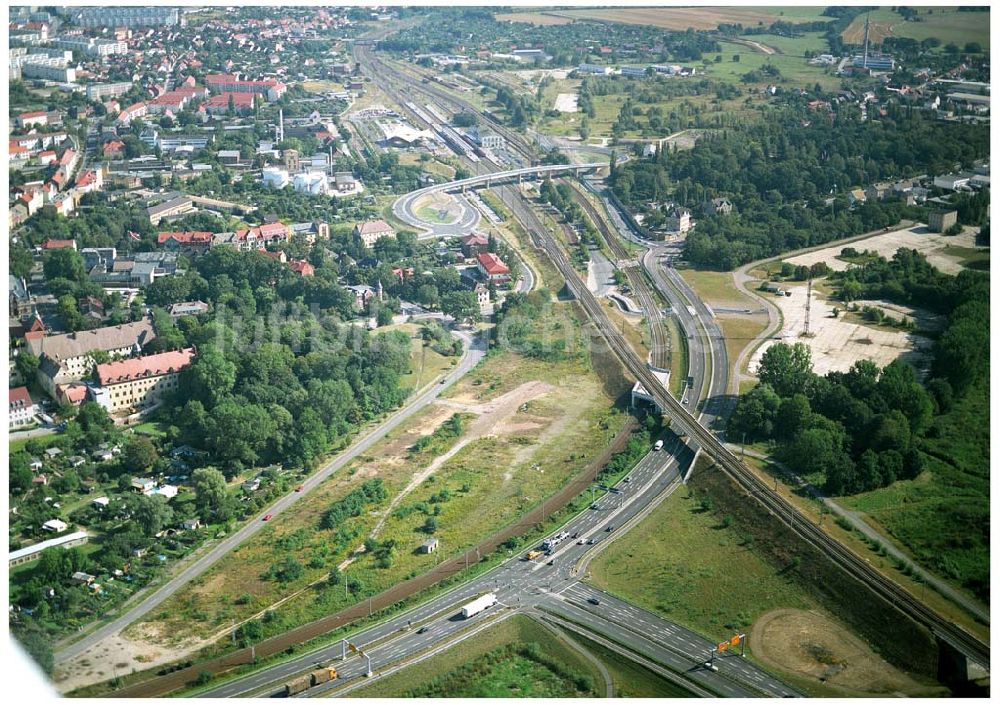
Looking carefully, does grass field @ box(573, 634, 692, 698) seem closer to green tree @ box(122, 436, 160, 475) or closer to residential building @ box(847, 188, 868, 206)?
green tree @ box(122, 436, 160, 475)

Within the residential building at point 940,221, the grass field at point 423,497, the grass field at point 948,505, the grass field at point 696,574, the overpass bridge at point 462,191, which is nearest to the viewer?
the grass field at point 696,574

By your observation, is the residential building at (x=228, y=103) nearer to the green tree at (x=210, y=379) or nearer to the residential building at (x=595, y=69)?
the residential building at (x=595, y=69)

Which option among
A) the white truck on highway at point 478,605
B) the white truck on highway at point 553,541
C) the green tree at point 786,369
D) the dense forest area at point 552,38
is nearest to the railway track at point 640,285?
the green tree at point 786,369

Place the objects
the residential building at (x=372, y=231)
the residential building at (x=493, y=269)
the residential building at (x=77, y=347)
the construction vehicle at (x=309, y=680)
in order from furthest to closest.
→ the residential building at (x=372, y=231) < the residential building at (x=493, y=269) < the residential building at (x=77, y=347) < the construction vehicle at (x=309, y=680)

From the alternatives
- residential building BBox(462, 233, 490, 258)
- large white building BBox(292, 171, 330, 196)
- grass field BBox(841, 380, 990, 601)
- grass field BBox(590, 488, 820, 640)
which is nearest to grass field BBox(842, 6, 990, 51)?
residential building BBox(462, 233, 490, 258)

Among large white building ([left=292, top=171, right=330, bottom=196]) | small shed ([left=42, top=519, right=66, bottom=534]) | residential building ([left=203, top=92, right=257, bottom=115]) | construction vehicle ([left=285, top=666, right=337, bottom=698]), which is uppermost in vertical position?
residential building ([left=203, top=92, right=257, bottom=115])

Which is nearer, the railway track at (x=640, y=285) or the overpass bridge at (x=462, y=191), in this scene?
the railway track at (x=640, y=285)

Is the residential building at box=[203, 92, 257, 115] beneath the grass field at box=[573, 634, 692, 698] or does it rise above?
above
